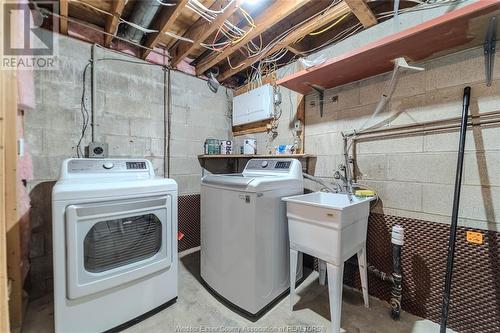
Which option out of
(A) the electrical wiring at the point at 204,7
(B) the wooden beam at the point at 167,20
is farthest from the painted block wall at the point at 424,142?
(B) the wooden beam at the point at 167,20

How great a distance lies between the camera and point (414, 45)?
1.38 m

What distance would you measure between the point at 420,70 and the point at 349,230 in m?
1.24

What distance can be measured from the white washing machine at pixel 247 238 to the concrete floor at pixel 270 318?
0.10 m

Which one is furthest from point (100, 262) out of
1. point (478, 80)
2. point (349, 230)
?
point (478, 80)

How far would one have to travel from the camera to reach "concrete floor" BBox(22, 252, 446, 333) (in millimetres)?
1464

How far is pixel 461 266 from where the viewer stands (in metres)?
1.40

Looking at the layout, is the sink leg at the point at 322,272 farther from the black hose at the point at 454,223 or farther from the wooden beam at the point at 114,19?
the wooden beam at the point at 114,19

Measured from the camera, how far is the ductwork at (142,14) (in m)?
1.68

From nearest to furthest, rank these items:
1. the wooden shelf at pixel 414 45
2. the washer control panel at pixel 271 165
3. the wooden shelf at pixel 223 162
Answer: the wooden shelf at pixel 414 45, the washer control panel at pixel 271 165, the wooden shelf at pixel 223 162

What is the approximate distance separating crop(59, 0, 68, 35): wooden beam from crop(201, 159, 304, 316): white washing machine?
1646mm

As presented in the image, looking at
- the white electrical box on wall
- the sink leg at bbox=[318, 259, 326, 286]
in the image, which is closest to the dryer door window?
the sink leg at bbox=[318, 259, 326, 286]

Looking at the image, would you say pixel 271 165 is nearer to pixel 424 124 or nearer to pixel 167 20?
pixel 424 124

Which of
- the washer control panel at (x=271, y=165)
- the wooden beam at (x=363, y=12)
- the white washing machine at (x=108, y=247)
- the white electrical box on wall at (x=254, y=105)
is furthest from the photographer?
the white electrical box on wall at (x=254, y=105)

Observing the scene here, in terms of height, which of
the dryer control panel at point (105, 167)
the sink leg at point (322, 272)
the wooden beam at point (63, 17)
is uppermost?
the wooden beam at point (63, 17)
